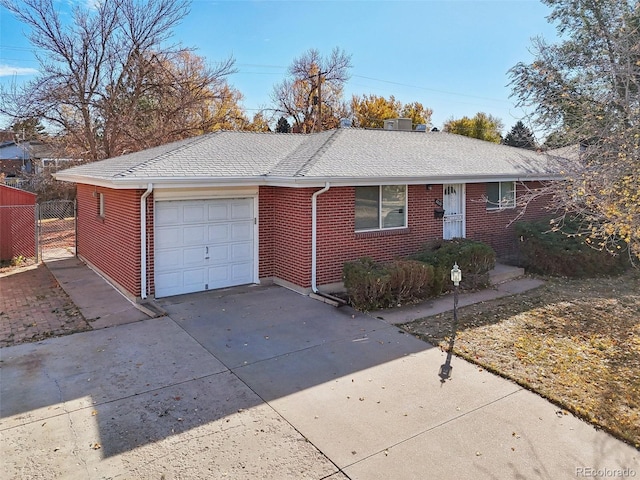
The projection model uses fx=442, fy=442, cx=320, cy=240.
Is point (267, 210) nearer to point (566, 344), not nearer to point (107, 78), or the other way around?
point (566, 344)

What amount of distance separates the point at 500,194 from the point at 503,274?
3241 millimetres

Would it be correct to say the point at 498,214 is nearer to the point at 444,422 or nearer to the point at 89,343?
the point at 444,422

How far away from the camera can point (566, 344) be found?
22.9 ft

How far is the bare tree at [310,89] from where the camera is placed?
38.5 m

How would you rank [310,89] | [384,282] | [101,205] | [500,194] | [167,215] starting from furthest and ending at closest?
[310,89], [500,194], [101,205], [167,215], [384,282]

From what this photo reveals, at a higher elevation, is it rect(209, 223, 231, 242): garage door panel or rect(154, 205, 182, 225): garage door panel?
rect(154, 205, 182, 225): garage door panel

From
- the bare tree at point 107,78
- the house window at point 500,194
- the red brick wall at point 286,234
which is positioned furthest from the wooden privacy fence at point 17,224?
the house window at point 500,194

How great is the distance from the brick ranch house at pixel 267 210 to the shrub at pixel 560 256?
4.80ft

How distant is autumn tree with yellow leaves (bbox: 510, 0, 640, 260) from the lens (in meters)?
5.99

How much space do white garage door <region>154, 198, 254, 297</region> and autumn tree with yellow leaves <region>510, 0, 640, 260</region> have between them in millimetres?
6242

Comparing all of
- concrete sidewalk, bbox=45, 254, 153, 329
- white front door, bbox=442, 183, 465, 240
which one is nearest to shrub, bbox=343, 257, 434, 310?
white front door, bbox=442, 183, 465, 240

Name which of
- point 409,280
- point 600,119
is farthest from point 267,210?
point 600,119

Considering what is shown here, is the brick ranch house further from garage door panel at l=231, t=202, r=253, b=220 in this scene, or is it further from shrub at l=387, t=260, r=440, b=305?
shrub at l=387, t=260, r=440, b=305

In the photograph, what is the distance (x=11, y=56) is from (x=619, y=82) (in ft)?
88.4
